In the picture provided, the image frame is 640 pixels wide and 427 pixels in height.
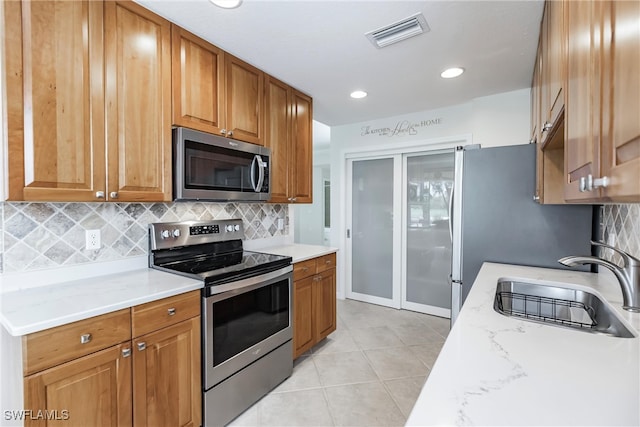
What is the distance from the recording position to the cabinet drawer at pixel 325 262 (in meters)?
2.63

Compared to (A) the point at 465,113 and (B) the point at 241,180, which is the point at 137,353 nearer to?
(B) the point at 241,180

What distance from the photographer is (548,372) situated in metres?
0.81

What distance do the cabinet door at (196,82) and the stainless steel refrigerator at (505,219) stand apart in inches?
69.1

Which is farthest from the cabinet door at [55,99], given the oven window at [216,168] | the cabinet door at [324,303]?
the cabinet door at [324,303]

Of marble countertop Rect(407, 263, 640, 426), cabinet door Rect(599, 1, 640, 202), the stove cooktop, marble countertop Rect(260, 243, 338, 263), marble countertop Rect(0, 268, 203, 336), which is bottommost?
marble countertop Rect(407, 263, 640, 426)

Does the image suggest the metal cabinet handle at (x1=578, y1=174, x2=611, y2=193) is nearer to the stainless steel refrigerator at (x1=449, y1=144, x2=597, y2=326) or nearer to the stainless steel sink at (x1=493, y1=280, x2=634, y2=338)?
the stainless steel sink at (x1=493, y1=280, x2=634, y2=338)

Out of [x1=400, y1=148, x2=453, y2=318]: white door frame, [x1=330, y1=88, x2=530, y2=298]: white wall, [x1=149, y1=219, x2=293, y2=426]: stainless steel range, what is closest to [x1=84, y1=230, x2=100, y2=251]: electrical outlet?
[x1=149, y1=219, x2=293, y2=426]: stainless steel range

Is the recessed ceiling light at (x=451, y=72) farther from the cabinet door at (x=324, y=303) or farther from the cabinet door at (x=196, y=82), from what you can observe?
the cabinet door at (x=324, y=303)

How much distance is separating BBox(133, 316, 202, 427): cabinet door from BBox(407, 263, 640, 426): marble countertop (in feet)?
4.15

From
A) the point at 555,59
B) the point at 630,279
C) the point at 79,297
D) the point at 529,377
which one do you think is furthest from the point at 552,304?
the point at 79,297

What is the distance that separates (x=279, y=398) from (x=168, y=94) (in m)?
2.07

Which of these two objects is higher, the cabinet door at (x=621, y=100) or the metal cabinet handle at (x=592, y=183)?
the cabinet door at (x=621, y=100)

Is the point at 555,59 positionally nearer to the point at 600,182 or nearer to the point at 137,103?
the point at 600,182

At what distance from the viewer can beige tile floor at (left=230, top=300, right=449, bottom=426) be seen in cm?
189
